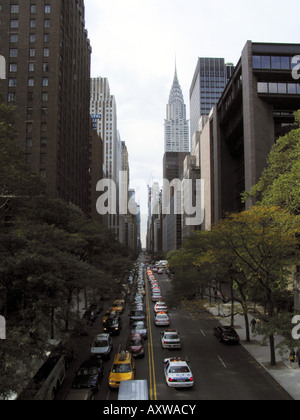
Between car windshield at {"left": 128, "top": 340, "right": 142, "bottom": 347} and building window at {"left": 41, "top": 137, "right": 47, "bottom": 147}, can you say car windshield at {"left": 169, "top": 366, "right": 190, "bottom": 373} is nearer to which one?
car windshield at {"left": 128, "top": 340, "right": 142, "bottom": 347}

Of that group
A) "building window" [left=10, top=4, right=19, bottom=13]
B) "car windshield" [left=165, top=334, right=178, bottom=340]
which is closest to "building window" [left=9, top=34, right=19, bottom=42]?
"building window" [left=10, top=4, right=19, bottom=13]

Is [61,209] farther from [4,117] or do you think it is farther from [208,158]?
[208,158]

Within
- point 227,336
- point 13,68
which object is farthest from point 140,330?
point 13,68

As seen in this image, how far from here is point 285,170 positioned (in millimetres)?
26875

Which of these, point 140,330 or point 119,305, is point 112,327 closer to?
point 140,330

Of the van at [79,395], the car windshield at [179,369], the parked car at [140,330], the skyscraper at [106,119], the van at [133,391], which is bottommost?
the parked car at [140,330]

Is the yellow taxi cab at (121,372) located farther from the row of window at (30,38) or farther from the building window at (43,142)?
the row of window at (30,38)

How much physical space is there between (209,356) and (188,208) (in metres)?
83.7

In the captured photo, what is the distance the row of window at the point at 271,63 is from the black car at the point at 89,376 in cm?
4595

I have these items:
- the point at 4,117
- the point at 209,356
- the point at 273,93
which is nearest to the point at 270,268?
the point at 209,356

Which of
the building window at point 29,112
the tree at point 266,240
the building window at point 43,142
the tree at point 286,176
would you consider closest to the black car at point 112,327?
the tree at point 266,240

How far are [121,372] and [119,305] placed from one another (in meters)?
23.5

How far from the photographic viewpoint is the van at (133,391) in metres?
14.6

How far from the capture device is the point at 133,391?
49.4 ft
